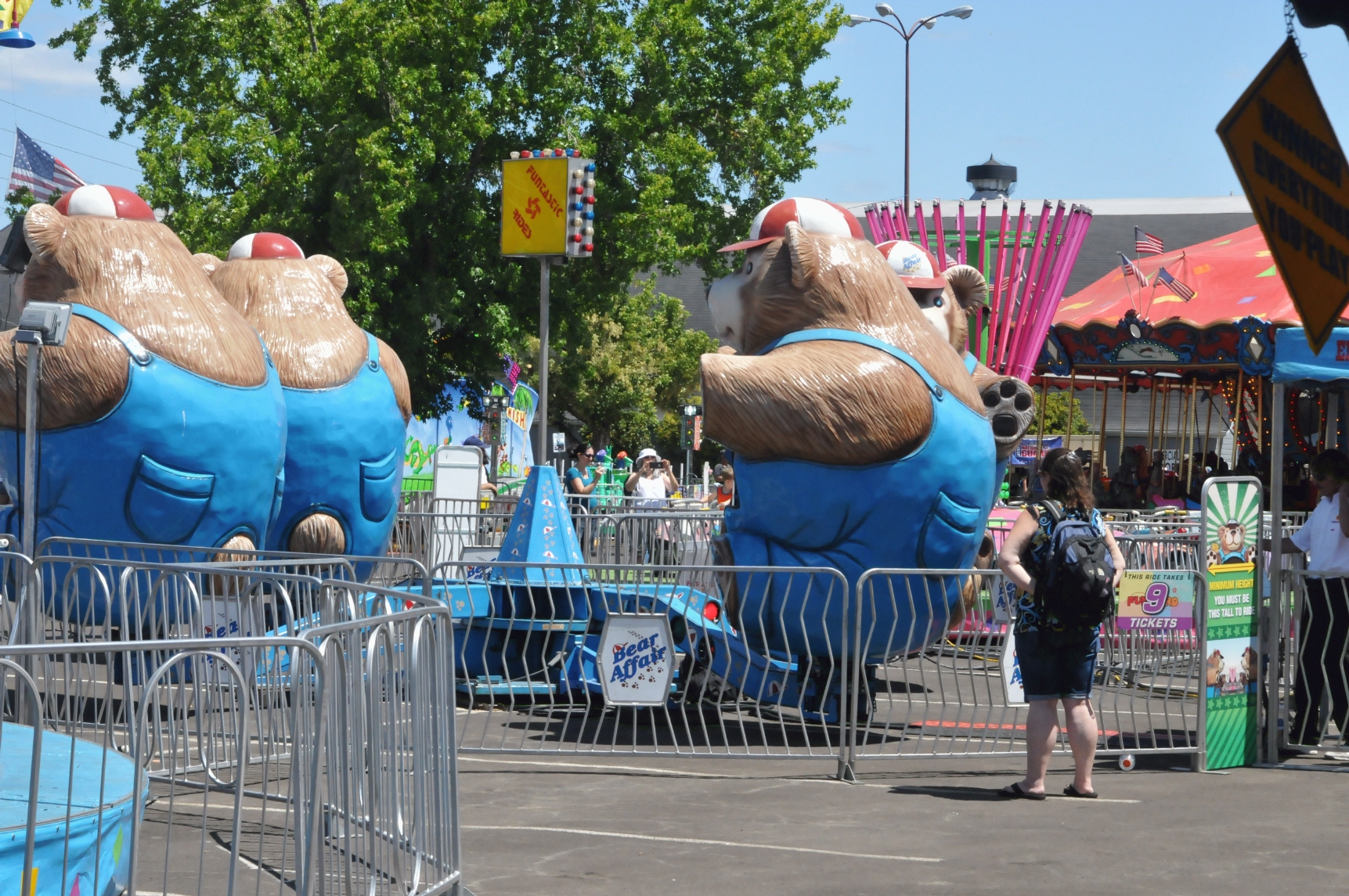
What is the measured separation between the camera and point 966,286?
11.2m

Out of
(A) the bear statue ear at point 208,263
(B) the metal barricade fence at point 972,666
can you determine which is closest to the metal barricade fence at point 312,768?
(B) the metal barricade fence at point 972,666

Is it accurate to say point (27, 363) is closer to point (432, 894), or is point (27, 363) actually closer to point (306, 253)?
point (432, 894)

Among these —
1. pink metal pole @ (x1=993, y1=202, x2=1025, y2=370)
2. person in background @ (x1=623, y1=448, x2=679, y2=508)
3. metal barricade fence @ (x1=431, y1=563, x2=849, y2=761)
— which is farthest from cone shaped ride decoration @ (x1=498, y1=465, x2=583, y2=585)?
pink metal pole @ (x1=993, y1=202, x2=1025, y2=370)

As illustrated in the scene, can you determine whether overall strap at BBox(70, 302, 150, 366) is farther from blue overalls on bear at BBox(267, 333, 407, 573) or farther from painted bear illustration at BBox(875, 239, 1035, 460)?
painted bear illustration at BBox(875, 239, 1035, 460)

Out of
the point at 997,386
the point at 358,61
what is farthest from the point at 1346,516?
the point at 358,61

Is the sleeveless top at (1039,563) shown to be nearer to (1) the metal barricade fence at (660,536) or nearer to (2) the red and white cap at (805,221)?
(2) the red and white cap at (805,221)

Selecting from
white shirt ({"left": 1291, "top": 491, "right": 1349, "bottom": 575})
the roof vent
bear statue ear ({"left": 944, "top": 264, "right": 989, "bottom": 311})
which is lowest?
white shirt ({"left": 1291, "top": 491, "right": 1349, "bottom": 575})

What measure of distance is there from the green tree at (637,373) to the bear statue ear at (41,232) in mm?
32019

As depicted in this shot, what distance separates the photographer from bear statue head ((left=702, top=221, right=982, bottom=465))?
336 inches

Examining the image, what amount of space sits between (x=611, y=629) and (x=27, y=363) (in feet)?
12.4

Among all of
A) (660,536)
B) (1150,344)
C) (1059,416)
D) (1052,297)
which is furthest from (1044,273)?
(1059,416)

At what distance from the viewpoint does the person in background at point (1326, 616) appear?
27.3ft

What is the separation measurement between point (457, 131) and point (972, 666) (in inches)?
593

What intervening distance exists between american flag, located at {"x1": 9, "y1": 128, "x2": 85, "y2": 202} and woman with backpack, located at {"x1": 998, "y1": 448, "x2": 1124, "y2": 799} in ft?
32.2
